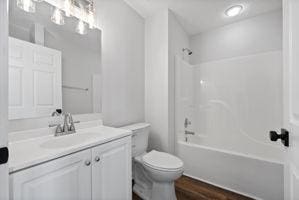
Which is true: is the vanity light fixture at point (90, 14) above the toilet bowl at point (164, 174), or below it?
above

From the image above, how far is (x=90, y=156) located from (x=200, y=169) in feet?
4.94

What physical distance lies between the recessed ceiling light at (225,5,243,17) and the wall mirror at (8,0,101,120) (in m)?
1.82

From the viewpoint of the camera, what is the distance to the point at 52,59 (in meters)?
1.19

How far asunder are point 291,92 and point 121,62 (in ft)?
5.12

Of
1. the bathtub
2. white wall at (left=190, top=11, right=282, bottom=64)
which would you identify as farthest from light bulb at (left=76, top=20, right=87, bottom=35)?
white wall at (left=190, top=11, right=282, bottom=64)

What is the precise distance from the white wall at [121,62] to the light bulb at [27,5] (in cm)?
57

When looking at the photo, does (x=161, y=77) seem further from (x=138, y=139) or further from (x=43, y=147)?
(x=43, y=147)

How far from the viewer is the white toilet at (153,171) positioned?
52.9 inches

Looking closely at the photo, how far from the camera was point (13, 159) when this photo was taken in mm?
685

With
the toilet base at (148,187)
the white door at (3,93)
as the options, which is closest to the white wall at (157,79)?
the toilet base at (148,187)

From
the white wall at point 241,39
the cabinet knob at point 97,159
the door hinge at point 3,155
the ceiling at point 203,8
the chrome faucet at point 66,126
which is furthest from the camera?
the white wall at point 241,39

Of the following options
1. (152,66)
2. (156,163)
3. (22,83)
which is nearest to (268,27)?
(152,66)

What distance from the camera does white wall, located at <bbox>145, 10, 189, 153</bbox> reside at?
77.0 inches

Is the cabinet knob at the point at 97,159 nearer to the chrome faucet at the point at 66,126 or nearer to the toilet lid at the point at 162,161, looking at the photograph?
the chrome faucet at the point at 66,126
